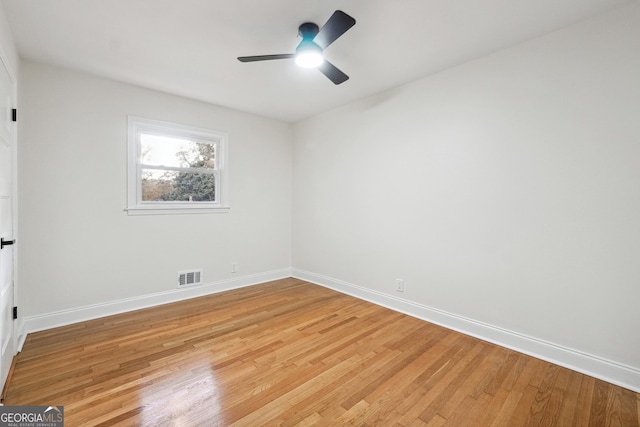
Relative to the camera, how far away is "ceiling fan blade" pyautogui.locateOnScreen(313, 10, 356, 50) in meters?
1.73

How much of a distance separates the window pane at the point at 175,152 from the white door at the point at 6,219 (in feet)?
3.93

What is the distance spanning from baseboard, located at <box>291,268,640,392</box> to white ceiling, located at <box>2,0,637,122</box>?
2.50 m

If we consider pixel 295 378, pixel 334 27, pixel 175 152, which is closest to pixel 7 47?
pixel 175 152

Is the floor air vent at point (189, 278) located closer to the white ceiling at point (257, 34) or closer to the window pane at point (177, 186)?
the window pane at point (177, 186)

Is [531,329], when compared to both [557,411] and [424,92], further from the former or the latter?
[424,92]

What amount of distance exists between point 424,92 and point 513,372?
268 cm

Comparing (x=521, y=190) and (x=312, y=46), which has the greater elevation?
(x=312, y=46)

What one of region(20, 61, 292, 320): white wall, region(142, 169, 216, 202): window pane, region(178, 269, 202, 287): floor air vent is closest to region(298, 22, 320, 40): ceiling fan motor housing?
region(20, 61, 292, 320): white wall

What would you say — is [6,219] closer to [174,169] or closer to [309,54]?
[174,169]

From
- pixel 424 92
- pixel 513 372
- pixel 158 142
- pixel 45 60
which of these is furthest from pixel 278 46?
pixel 513 372

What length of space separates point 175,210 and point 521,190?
147 inches

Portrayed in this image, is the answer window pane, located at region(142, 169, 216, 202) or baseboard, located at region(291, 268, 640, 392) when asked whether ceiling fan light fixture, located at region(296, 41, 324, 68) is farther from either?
baseboard, located at region(291, 268, 640, 392)

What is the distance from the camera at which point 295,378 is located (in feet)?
6.57

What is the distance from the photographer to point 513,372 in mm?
2094
